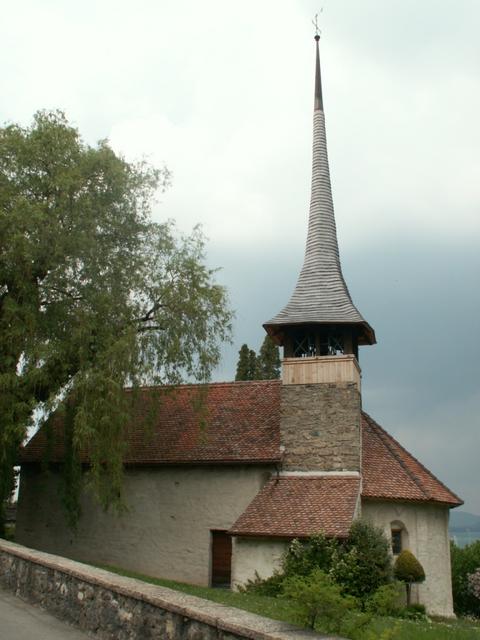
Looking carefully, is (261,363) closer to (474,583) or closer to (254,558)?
(474,583)

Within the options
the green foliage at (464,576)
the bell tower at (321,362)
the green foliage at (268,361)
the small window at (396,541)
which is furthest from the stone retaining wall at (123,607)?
the green foliage at (268,361)

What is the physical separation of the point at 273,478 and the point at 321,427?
6.85ft

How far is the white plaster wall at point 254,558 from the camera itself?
56.7 feet

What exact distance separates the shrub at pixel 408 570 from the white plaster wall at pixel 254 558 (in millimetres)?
3223

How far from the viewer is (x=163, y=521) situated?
20812 millimetres

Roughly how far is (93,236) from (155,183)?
10.3ft

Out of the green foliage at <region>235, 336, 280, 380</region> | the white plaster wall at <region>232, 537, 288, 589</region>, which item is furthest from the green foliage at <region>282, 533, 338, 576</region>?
the green foliage at <region>235, 336, 280, 380</region>

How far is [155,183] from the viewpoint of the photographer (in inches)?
826

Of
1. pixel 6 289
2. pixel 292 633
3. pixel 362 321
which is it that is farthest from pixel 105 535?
pixel 292 633

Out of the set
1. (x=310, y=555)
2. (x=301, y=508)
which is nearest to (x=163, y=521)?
(x=301, y=508)

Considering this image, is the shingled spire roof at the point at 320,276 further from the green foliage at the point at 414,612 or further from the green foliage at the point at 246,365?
the green foliage at the point at 246,365

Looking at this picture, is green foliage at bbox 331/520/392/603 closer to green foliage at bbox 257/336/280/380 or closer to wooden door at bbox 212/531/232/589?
wooden door at bbox 212/531/232/589

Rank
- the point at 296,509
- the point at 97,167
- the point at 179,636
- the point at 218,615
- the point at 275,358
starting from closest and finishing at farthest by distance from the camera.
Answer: the point at 218,615 → the point at 179,636 → the point at 296,509 → the point at 97,167 → the point at 275,358

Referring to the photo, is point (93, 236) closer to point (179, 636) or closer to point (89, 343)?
point (89, 343)
